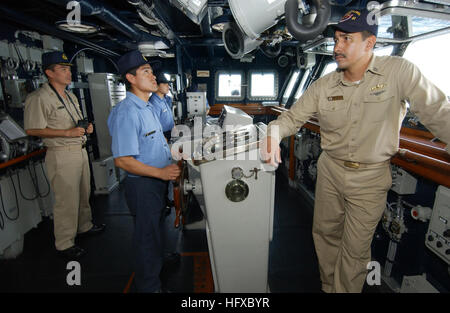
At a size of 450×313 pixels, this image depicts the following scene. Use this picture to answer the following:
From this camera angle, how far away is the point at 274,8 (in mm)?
1673

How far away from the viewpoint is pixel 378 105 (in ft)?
4.58

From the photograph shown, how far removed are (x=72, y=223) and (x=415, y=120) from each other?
3.43m

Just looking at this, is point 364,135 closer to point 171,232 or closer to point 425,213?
point 425,213

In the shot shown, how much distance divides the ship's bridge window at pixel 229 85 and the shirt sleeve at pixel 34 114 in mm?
4779

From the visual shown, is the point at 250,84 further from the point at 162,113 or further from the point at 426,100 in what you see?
the point at 426,100

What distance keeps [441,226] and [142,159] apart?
6.18 ft

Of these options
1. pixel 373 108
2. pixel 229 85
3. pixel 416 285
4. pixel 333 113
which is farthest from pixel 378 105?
pixel 229 85

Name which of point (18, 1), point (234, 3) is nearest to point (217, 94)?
point (18, 1)

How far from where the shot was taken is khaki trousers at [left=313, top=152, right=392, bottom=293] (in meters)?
1.47

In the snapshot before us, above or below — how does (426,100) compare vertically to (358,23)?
below

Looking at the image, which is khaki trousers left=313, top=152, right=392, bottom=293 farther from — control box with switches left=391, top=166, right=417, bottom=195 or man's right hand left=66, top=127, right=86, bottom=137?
man's right hand left=66, top=127, right=86, bottom=137

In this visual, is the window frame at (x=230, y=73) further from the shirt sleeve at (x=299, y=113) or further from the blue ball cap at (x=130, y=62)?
the blue ball cap at (x=130, y=62)

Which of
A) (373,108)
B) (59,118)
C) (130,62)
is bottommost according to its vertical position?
(59,118)

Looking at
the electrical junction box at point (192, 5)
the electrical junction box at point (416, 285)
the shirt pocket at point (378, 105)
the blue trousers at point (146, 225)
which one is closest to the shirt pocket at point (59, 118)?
the blue trousers at point (146, 225)
